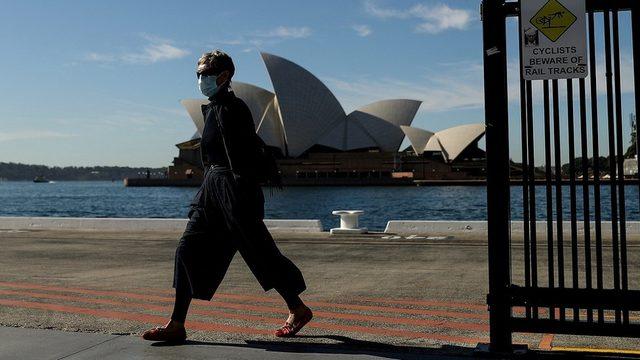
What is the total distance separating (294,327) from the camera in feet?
12.2

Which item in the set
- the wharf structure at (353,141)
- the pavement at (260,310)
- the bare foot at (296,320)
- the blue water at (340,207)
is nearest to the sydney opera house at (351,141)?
the wharf structure at (353,141)

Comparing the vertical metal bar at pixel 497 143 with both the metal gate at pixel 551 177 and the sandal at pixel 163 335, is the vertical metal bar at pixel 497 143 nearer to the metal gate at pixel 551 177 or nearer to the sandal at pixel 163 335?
the metal gate at pixel 551 177

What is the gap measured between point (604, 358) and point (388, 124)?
9493cm

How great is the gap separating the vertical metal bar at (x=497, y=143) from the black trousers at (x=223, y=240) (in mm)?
1093

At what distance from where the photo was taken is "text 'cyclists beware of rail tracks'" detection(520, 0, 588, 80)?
3.16 metres

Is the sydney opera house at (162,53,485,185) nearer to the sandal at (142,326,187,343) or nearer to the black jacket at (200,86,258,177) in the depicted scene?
the black jacket at (200,86,258,177)

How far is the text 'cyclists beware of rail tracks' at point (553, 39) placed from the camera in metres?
3.16

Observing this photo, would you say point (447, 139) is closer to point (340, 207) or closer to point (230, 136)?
point (340, 207)

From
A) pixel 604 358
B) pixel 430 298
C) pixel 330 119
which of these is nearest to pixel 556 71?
pixel 604 358

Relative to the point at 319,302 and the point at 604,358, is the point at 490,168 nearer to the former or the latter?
the point at 604,358

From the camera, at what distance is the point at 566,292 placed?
325cm

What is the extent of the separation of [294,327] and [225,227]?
67 centimetres

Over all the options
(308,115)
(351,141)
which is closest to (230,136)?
(308,115)

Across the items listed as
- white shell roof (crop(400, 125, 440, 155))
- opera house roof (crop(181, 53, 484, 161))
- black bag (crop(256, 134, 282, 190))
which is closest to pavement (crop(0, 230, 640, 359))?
black bag (crop(256, 134, 282, 190))
